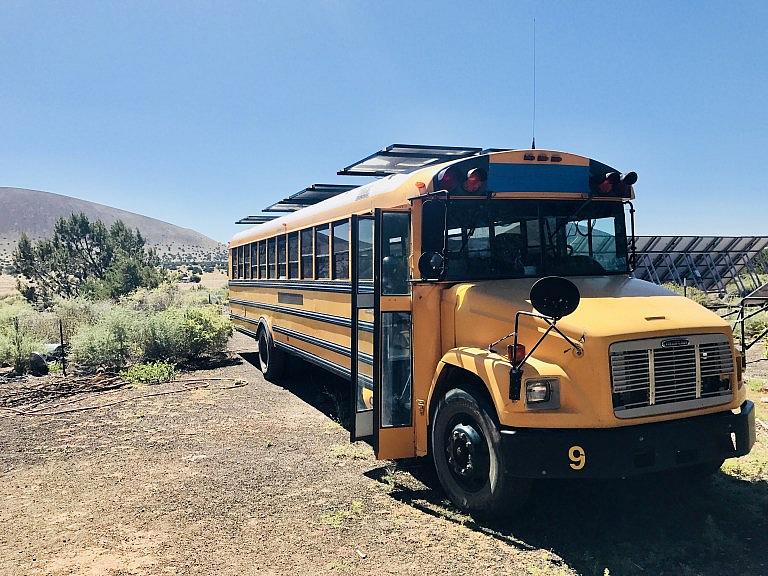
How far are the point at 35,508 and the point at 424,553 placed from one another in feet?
9.91

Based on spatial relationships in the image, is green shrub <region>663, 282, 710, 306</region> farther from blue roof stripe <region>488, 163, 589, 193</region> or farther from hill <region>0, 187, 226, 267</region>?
hill <region>0, 187, 226, 267</region>

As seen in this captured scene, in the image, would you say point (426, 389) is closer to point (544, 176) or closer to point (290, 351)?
point (544, 176)

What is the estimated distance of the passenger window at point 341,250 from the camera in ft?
19.8

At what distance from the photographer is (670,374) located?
3.57m

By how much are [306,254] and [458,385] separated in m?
3.70

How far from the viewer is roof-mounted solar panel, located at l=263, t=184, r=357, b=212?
769cm

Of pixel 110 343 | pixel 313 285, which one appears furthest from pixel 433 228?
pixel 110 343

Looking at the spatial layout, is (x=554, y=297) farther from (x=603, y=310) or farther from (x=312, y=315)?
(x=312, y=315)

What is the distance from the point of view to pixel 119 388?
29.3 feet

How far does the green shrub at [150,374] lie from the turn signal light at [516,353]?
23.9ft

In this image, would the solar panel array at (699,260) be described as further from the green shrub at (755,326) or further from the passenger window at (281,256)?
the passenger window at (281,256)

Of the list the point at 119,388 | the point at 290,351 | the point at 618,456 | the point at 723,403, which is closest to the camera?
the point at 618,456

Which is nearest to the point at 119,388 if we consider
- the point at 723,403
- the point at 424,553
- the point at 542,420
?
the point at 424,553

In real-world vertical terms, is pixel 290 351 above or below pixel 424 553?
above
